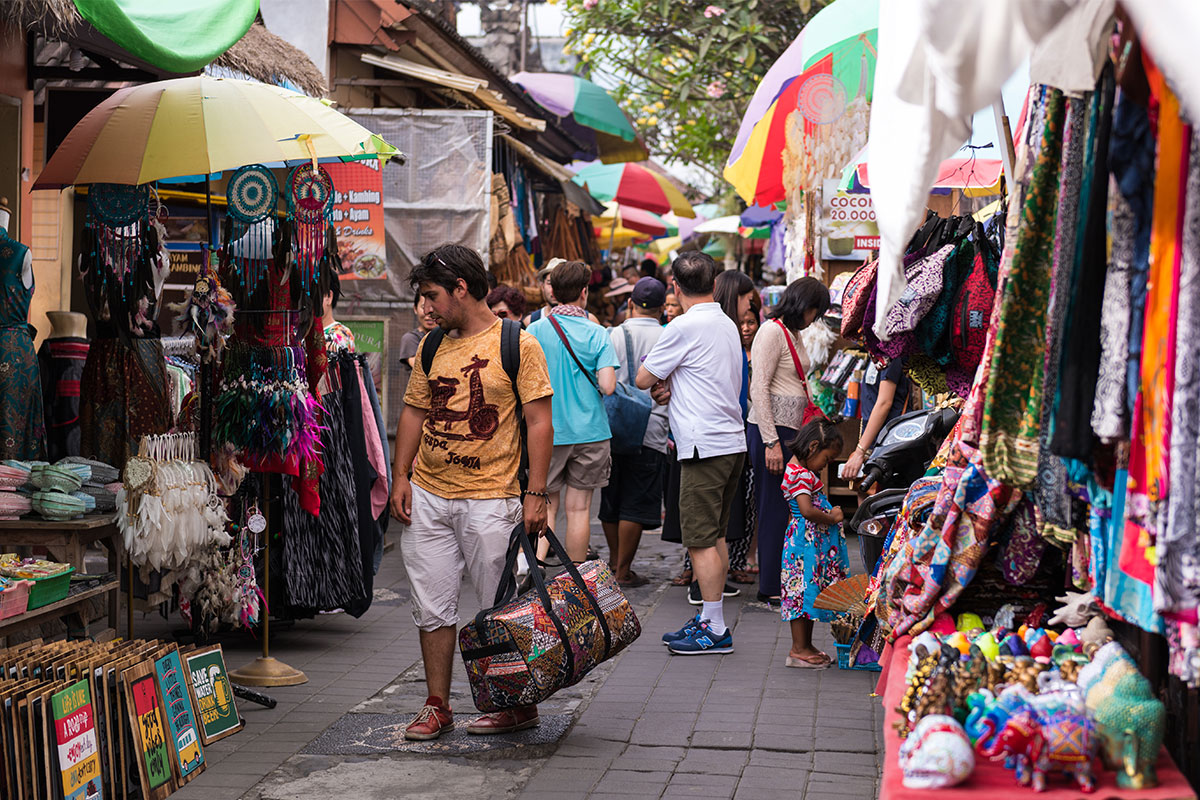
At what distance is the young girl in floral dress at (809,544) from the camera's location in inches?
259

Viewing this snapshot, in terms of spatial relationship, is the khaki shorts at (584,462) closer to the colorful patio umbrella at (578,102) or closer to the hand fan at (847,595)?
the hand fan at (847,595)

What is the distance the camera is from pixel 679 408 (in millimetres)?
7250

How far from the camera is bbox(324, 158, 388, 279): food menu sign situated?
10.0 m

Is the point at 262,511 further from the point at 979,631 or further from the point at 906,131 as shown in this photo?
the point at 906,131

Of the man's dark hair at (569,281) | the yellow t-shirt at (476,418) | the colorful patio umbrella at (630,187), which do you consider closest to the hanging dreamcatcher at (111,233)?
the yellow t-shirt at (476,418)

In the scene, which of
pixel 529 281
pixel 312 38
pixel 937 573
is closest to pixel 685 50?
pixel 529 281

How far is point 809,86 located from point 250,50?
3401 millimetres

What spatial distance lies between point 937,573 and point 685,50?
14.8 metres

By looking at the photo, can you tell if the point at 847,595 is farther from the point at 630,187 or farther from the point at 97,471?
the point at 630,187

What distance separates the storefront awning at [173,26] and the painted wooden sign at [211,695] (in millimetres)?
2305

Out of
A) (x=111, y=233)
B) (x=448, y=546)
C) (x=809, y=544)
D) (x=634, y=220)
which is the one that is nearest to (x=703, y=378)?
(x=809, y=544)

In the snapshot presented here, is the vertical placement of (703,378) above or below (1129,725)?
above

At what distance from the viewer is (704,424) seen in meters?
7.15

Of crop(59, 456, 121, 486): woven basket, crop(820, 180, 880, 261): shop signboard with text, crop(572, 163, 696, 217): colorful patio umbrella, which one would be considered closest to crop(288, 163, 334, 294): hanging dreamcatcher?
crop(59, 456, 121, 486): woven basket
